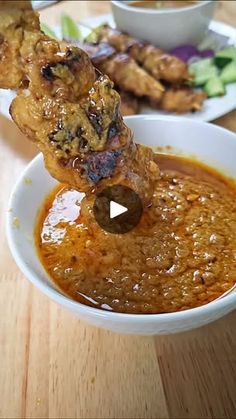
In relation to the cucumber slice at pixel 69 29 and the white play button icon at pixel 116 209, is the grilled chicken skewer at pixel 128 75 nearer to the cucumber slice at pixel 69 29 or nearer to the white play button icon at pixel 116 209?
the cucumber slice at pixel 69 29

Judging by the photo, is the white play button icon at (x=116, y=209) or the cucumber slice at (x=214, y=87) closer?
the white play button icon at (x=116, y=209)

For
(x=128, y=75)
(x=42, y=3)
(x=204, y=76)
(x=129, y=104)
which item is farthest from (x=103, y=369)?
(x=42, y=3)

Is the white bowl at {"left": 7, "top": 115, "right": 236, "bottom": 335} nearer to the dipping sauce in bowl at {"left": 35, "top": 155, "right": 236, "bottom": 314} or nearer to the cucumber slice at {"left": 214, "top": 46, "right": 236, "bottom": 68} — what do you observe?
the dipping sauce in bowl at {"left": 35, "top": 155, "right": 236, "bottom": 314}

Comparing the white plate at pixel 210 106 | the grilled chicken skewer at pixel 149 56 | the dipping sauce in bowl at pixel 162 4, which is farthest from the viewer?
the dipping sauce in bowl at pixel 162 4

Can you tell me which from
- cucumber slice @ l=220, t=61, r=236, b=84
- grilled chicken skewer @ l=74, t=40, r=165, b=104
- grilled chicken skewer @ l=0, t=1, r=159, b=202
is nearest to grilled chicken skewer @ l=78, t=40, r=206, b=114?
grilled chicken skewer @ l=74, t=40, r=165, b=104

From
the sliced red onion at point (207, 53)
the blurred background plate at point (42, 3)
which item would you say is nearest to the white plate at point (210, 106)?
the sliced red onion at point (207, 53)

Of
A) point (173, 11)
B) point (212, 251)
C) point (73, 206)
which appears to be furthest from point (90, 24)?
point (212, 251)
